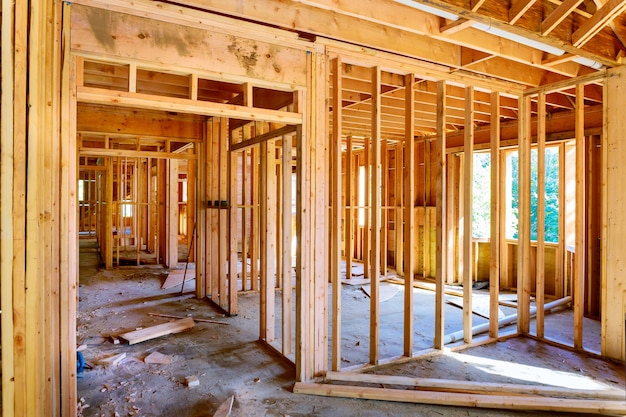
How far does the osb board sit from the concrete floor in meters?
2.57

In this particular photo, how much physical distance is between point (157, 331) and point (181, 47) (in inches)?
127

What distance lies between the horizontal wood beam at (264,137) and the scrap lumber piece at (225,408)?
7.49ft

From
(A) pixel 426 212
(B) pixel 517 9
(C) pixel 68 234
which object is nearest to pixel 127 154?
(C) pixel 68 234

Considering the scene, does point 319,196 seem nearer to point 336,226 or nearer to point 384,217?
point 336,226

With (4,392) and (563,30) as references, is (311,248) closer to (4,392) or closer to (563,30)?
(4,392)

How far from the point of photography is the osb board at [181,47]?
8.04ft

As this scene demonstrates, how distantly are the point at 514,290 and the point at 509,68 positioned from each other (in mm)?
4364

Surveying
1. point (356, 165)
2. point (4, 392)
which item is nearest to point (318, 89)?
point (4, 392)

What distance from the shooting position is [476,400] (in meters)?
2.94

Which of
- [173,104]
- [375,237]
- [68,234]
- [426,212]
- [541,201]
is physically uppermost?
[173,104]

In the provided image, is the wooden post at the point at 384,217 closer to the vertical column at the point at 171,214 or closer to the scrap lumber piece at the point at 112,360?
the vertical column at the point at 171,214

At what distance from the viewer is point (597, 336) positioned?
4.66m

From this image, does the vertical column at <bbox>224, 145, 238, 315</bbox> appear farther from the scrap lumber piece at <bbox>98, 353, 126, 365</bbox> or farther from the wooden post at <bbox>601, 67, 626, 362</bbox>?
the wooden post at <bbox>601, 67, 626, 362</bbox>

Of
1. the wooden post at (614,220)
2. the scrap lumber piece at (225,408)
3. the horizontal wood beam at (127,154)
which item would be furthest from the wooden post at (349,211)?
the scrap lumber piece at (225,408)
